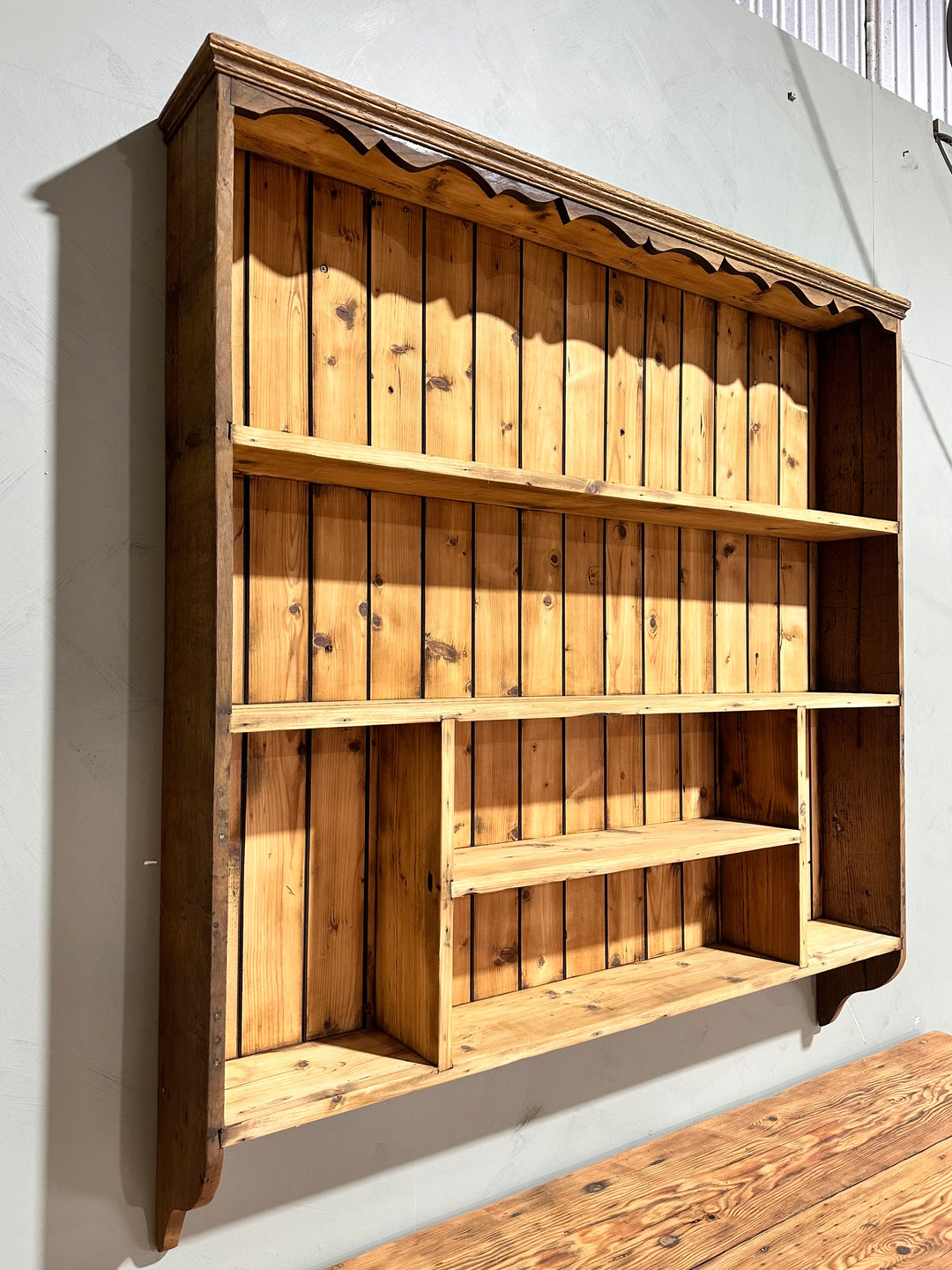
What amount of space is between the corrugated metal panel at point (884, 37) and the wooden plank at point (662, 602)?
0.90m

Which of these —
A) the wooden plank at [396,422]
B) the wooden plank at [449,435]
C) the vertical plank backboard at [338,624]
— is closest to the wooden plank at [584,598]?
the wooden plank at [449,435]

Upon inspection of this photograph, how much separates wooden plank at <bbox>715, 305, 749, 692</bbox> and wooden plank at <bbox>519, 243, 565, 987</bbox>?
42cm

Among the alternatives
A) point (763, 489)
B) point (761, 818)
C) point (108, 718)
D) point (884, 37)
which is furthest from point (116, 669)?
point (884, 37)

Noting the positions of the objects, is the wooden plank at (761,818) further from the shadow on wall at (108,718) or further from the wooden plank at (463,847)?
the shadow on wall at (108,718)

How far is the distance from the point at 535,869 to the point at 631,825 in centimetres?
42

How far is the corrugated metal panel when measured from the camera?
7.14 feet

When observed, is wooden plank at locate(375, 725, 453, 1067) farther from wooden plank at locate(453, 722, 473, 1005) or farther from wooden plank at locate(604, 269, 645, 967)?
wooden plank at locate(604, 269, 645, 967)

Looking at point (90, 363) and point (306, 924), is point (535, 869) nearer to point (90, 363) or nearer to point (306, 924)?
point (306, 924)

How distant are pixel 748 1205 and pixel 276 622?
1.26m

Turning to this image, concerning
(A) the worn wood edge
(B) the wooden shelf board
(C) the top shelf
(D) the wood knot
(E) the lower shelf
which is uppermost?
(A) the worn wood edge

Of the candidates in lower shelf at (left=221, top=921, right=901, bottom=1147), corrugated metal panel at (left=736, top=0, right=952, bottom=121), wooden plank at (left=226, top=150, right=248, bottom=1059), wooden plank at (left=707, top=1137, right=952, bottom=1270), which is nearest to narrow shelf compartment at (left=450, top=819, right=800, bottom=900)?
lower shelf at (left=221, top=921, right=901, bottom=1147)

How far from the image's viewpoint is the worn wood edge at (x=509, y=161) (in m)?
1.17

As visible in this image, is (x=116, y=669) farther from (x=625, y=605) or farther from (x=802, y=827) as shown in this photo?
(x=802, y=827)

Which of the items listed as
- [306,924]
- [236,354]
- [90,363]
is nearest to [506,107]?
[236,354]
